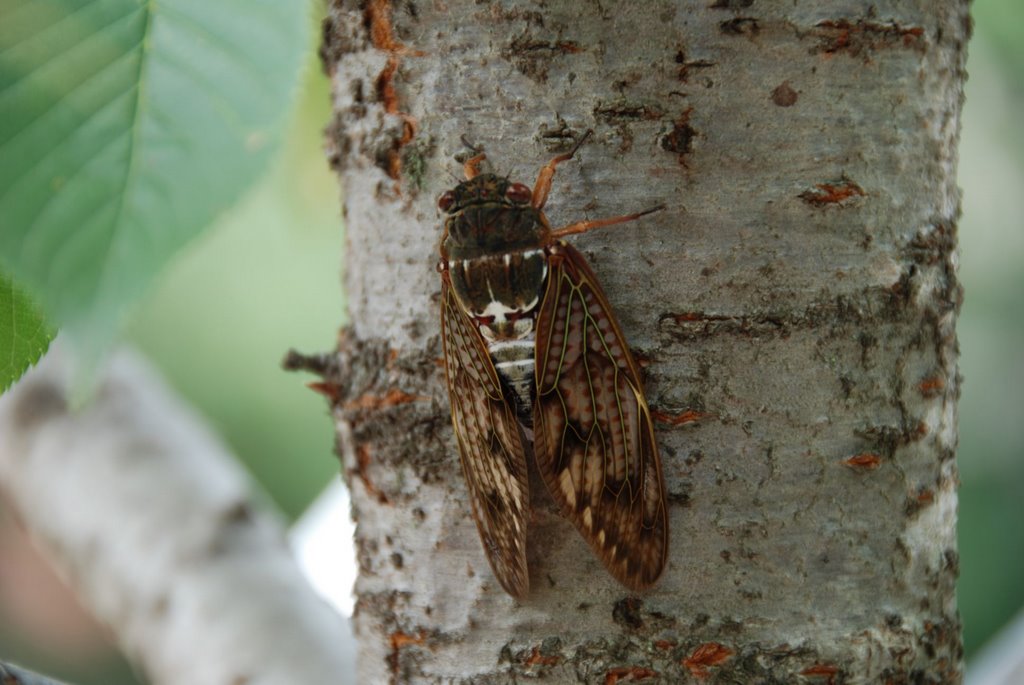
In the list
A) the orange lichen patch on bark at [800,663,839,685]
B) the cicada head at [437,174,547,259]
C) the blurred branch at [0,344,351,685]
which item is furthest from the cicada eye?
the blurred branch at [0,344,351,685]

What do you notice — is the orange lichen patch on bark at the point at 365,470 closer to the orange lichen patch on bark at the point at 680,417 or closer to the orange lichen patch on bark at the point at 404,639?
the orange lichen patch on bark at the point at 404,639

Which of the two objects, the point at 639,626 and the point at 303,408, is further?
the point at 303,408

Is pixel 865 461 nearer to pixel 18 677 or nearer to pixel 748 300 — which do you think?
pixel 748 300

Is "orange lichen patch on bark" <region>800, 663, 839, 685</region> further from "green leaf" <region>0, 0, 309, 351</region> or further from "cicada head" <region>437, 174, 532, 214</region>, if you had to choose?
"green leaf" <region>0, 0, 309, 351</region>

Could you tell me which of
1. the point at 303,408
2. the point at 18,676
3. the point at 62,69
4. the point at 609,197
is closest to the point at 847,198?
the point at 609,197

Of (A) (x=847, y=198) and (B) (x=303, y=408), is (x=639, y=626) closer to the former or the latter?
(A) (x=847, y=198)

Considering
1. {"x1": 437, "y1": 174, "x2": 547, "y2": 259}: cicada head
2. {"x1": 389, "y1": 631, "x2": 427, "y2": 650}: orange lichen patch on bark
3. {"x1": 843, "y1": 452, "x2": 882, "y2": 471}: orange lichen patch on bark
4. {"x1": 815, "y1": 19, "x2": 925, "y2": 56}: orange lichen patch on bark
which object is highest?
{"x1": 815, "y1": 19, "x2": 925, "y2": 56}: orange lichen patch on bark
